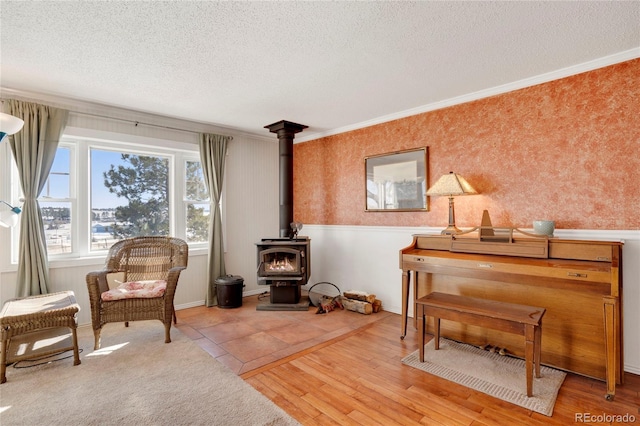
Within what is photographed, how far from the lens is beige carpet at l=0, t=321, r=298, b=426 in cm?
196

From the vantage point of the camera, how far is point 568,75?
9.14ft

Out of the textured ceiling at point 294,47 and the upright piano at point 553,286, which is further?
the upright piano at point 553,286

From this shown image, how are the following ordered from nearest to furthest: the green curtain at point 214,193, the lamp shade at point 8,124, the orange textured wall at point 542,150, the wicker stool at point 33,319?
the lamp shade at point 8,124, the wicker stool at point 33,319, the orange textured wall at point 542,150, the green curtain at point 214,193

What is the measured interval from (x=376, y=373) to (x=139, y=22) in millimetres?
2879

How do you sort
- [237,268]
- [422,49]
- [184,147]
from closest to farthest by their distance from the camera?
[422,49], [184,147], [237,268]

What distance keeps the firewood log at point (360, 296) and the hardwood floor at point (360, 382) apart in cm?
37

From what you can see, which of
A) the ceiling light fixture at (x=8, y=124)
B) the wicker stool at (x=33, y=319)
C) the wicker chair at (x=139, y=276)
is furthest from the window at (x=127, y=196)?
the ceiling light fixture at (x=8, y=124)

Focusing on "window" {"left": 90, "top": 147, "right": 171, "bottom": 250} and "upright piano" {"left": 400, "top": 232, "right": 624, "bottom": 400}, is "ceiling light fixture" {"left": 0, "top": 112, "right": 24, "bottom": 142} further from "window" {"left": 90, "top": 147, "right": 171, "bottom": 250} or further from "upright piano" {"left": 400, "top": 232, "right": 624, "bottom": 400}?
"upright piano" {"left": 400, "top": 232, "right": 624, "bottom": 400}

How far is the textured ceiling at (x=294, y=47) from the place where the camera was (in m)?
1.99

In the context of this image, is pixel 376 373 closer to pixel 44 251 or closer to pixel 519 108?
pixel 519 108

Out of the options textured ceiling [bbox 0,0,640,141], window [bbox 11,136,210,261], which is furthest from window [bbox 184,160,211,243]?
textured ceiling [bbox 0,0,640,141]

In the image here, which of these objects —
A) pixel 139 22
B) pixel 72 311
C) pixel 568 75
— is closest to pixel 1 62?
pixel 139 22

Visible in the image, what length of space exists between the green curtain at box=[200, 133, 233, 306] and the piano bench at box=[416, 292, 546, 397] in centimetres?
281

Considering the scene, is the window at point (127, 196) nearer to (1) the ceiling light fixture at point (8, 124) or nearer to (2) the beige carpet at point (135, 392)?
(2) the beige carpet at point (135, 392)
